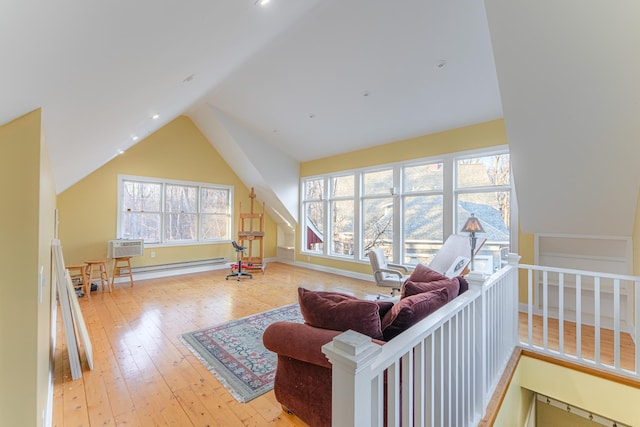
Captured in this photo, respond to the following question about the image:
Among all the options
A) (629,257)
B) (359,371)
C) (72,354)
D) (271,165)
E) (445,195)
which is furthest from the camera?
(271,165)

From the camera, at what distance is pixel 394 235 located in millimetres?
5328

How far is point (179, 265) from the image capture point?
612 cm

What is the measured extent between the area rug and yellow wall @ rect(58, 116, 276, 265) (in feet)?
11.6

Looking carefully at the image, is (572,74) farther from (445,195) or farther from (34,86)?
(34,86)

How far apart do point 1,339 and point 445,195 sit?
16.6 ft

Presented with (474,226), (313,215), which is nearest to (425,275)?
(474,226)

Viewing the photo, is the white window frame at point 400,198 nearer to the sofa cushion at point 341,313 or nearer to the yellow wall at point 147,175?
the yellow wall at point 147,175

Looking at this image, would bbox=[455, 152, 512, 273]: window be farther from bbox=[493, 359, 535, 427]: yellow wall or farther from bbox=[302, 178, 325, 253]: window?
bbox=[302, 178, 325, 253]: window

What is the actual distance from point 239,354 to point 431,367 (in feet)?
6.94

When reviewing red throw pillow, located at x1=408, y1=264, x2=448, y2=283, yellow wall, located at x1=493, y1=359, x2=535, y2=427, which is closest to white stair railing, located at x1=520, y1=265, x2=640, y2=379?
yellow wall, located at x1=493, y1=359, x2=535, y2=427

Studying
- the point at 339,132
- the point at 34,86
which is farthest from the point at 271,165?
the point at 34,86

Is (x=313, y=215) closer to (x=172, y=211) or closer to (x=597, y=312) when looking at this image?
(x=172, y=211)

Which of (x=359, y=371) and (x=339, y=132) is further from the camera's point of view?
(x=339, y=132)

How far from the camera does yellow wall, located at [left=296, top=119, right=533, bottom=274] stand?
399 cm
